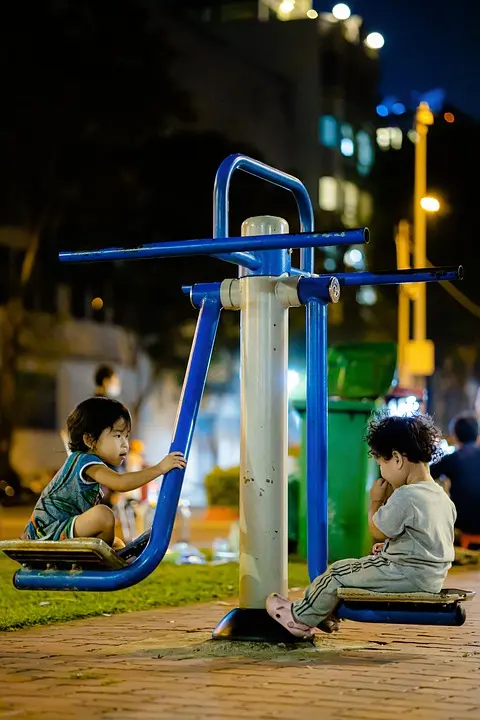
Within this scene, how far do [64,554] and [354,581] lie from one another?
139 centimetres

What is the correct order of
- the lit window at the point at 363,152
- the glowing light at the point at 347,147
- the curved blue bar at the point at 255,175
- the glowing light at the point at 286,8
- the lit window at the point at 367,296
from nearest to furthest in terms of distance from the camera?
the curved blue bar at the point at 255,175 → the lit window at the point at 367,296 → the glowing light at the point at 286,8 → the glowing light at the point at 347,147 → the lit window at the point at 363,152

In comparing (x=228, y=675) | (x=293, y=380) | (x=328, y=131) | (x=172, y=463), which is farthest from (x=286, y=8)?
(x=228, y=675)

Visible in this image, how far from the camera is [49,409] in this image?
4391cm

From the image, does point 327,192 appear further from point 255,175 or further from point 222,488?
point 255,175

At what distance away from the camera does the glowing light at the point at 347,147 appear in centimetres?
7056

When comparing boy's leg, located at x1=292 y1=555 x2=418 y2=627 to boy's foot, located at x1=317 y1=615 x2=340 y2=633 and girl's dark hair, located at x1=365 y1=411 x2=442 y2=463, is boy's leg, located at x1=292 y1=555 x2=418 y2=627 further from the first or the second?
girl's dark hair, located at x1=365 y1=411 x2=442 y2=463

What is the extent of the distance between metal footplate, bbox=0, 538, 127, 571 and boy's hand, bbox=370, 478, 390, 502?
137cm

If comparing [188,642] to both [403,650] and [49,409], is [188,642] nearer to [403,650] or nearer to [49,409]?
[403,650]

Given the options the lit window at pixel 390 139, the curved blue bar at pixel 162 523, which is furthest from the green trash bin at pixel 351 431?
the lit window at pixel 390 139

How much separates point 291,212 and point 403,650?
33533 millimetres

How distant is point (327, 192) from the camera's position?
67438 millimetres

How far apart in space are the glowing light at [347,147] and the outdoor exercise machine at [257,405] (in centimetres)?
6392

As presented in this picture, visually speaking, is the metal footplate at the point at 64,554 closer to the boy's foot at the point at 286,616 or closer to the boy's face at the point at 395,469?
the boy's foot at the point at 286,616

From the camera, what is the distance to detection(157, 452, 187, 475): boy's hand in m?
6.62
